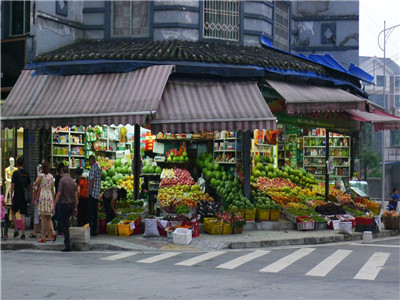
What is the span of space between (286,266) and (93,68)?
9028mm

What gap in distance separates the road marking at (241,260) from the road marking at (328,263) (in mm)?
1481

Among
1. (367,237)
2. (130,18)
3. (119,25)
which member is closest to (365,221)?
(367,237)

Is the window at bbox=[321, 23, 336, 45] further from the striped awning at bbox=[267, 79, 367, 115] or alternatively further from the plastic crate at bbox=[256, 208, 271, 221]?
the plastic crate at bbox=[256, 208, 271, 221]

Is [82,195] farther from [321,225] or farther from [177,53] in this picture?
[321,225]

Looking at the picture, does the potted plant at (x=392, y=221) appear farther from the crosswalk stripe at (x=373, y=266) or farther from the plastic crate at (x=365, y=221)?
the crosswalk stripe at (x=373, y=266)

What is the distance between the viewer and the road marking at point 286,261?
475 inches

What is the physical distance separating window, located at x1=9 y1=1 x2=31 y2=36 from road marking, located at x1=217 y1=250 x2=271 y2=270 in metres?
10.6

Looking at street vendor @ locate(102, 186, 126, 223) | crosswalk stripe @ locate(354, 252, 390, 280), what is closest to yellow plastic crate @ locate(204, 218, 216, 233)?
street vendor @ locate(102, 186, 126, 223)

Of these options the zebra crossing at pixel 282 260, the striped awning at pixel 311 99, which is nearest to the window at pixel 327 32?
the striped awning at pixel 311 99

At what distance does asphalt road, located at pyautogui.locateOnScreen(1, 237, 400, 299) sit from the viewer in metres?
9.10

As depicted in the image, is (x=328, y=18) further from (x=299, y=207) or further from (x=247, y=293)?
(x=247, y=293)

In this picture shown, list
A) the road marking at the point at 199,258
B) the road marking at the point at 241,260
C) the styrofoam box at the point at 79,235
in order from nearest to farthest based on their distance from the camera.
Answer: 1. the road marking at the point at 241,260
2. the road marking at the point at 199,258
3. the styrofoam box at the point at 79,235

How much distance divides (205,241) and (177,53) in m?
5.74

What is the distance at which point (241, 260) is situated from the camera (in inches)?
530
